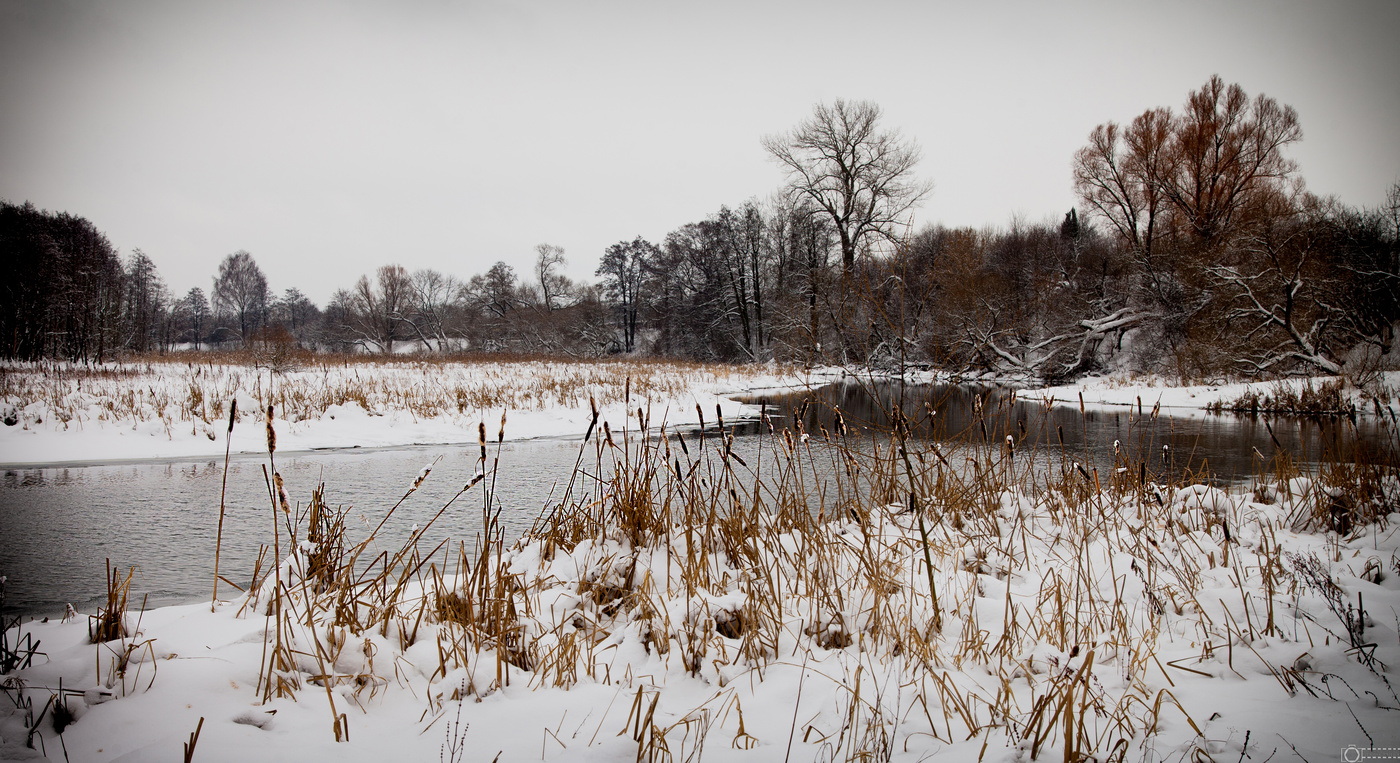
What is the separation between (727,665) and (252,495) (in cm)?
543

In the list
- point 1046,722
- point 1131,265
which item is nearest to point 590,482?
point 1046,722

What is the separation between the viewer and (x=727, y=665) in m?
2.00

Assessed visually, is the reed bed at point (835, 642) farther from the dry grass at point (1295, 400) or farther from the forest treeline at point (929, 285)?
the dry grass at point (1295, 400)

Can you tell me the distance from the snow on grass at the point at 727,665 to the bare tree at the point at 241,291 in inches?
2197

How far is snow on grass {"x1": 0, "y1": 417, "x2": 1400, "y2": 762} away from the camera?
1529mm

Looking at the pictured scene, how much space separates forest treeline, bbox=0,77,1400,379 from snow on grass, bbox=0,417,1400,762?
1138 mm

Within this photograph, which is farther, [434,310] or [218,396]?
[434,310]

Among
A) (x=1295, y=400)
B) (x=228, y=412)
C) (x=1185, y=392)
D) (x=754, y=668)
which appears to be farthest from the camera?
(x=1185, y=392)

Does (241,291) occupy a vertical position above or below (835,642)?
above

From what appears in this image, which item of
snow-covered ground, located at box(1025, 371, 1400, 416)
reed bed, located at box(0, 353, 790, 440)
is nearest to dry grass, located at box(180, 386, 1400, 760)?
reed bed, located at box(0, 353, 790, 440)

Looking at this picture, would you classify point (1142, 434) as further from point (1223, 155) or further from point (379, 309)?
point (379, 309)

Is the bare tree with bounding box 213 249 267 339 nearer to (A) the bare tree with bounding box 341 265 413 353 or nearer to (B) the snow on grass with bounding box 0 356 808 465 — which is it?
(A) the bare tree with bounding box 341 265 413 353

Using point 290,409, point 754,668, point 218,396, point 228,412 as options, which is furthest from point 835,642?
point 228,412

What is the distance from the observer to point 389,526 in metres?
4.30
